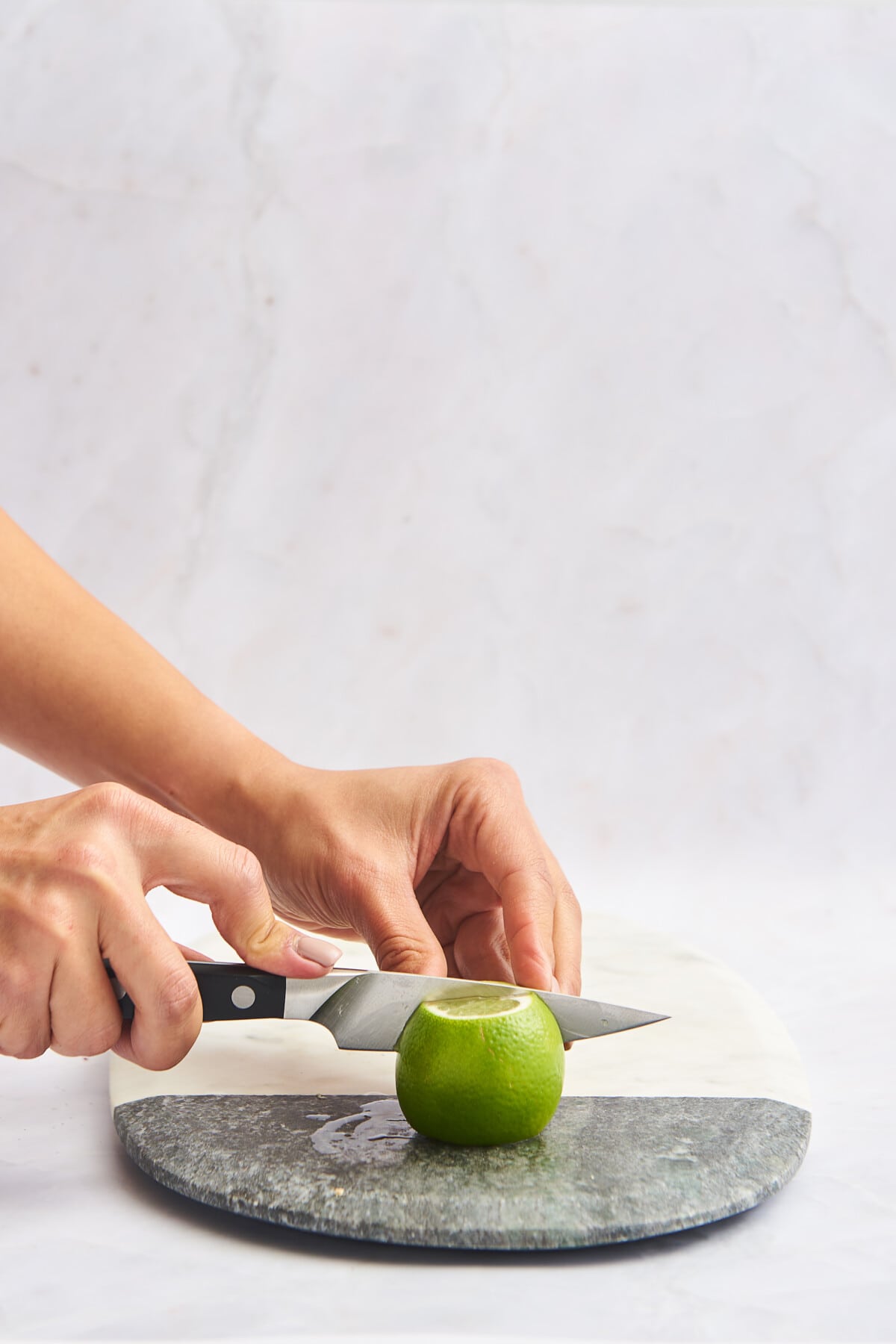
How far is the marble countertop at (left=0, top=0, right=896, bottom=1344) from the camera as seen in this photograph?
9.99 feet

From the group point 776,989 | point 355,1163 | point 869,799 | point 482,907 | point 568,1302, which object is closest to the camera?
point 568,1302

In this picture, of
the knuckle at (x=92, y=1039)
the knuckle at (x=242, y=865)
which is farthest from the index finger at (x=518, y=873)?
the knuckle at (x=92, y=1039)

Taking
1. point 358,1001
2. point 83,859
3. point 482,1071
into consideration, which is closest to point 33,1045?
point 83,859

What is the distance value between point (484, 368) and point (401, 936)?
187 cm

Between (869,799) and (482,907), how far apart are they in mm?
1427

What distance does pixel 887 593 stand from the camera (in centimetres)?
309

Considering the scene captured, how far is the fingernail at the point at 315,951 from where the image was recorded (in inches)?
54.7

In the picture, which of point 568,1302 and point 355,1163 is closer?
point 568,1302

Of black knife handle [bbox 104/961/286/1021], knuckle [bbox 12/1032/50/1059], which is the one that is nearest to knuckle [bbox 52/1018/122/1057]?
knuckle [bbox 12/1032/50/1059]

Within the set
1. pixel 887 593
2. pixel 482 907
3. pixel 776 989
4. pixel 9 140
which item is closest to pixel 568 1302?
pixel 482 907

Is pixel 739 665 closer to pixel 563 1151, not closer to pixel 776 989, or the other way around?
pixel 776 989

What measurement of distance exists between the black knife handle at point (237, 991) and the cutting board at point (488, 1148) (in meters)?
0.12

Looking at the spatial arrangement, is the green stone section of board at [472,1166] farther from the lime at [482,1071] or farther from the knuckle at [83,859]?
the knuckle at [83,859]

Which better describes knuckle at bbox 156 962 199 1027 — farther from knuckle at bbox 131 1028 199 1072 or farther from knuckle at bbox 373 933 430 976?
knuckle at bbox 373 933 430 976
